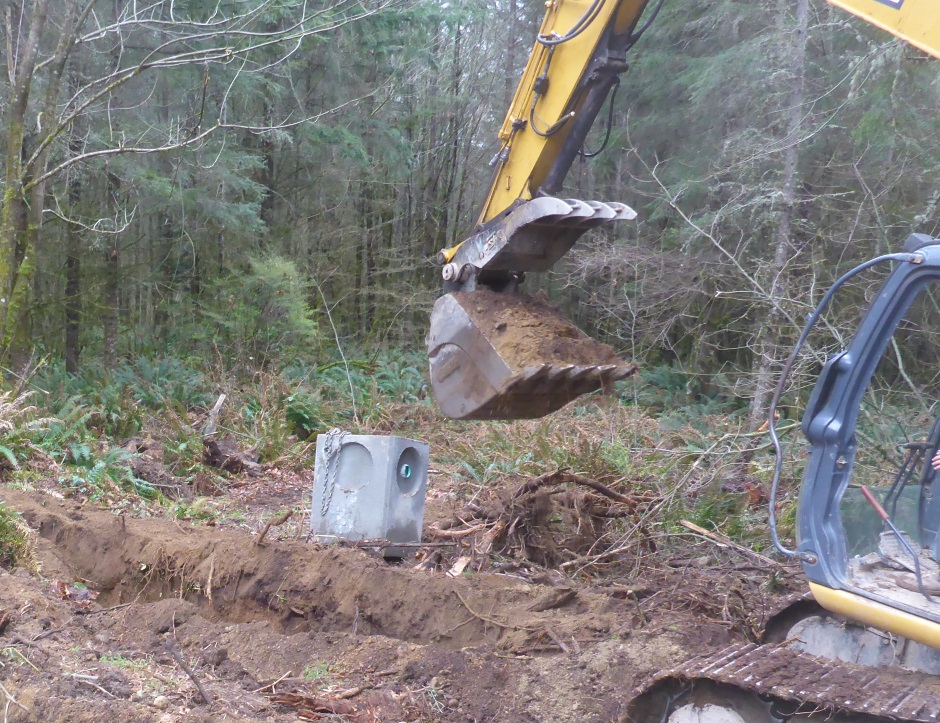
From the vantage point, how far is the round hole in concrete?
6176 mm

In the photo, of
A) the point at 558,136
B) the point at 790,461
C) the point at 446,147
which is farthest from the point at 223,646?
the point at 446,147

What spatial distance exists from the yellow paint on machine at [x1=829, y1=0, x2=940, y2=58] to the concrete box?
380 centimetres

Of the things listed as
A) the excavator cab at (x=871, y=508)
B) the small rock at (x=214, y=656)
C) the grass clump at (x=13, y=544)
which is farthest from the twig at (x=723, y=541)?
the grass clump at (x=13, y=544)

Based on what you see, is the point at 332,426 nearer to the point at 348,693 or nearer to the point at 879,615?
the point at 348,693

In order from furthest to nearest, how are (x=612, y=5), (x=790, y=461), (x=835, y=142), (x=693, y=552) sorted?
(x=835, y=142), (x=790, y=461), (x=693, y=552), (x=612, y=5)

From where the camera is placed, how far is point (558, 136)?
188 inches

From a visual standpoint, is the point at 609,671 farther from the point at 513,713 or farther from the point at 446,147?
the point at 446,147

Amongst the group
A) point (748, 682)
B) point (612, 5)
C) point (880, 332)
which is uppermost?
point (612, 5)

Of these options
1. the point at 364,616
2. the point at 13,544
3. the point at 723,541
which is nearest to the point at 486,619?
the point at 364,616

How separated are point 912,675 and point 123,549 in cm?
492

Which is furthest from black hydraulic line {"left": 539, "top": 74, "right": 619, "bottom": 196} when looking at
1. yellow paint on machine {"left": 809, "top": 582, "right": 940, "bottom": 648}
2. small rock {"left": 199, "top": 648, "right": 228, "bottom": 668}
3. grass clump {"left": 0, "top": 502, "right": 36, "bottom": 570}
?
grass clump {"left": 0, "top": 502, "right": 36, "bottom": 570}

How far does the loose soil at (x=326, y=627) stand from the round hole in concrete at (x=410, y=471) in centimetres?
45

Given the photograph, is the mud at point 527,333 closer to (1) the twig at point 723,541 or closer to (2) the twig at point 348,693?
(1) the twig at point 723,541

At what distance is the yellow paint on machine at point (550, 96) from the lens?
459cm
